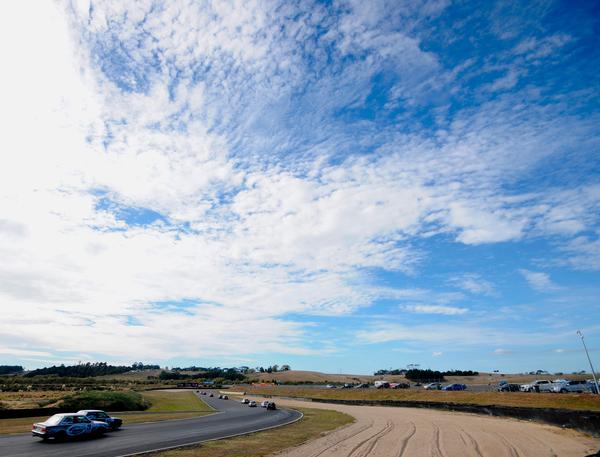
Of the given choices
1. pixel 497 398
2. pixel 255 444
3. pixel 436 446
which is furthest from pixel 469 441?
pixel 497 398

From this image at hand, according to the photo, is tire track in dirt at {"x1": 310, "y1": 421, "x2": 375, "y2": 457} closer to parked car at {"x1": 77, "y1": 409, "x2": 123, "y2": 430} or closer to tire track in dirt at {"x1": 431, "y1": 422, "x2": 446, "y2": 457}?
A: tire track in dirt at {"x1": 431, "y1": 422, "x2": 446, "y2": 457}

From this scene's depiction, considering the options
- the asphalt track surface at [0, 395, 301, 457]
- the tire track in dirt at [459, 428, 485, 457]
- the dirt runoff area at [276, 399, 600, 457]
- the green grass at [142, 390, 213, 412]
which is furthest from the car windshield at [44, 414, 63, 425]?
the green grass at [142, 390, 213, 412]

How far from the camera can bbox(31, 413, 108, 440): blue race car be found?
23000 mm

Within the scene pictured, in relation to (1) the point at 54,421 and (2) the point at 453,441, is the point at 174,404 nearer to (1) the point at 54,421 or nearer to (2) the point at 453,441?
(1) the point at 54,421

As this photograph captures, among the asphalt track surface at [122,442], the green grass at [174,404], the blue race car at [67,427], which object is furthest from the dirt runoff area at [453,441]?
the green grass at [174,404]

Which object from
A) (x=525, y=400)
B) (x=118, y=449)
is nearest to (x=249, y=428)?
(x=118, y=449)

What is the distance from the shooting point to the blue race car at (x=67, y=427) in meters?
23.0

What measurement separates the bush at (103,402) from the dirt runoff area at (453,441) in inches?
1278

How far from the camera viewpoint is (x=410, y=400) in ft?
185

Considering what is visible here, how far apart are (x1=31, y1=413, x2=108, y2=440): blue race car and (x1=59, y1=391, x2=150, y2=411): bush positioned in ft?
71.5

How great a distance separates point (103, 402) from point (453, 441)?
142 feet

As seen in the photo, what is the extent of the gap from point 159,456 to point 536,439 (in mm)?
22644

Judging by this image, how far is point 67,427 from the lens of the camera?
79.0ft

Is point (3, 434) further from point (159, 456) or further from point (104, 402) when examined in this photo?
point (104, 402)
